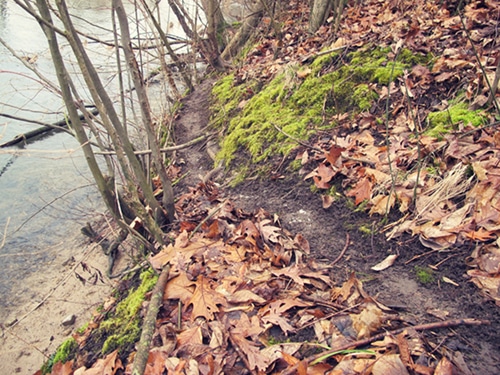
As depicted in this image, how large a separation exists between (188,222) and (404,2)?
4.38 meters

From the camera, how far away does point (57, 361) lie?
252 cm

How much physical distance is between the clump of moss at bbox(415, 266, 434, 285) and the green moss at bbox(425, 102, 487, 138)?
122 centimetres

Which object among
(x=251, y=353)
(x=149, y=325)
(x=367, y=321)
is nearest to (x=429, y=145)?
(x=367, y=321)

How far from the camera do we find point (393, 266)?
7.01ft

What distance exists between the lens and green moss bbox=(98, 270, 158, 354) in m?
2.24

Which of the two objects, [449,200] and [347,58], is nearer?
[449,200]

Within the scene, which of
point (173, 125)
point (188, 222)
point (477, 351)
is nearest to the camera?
point (477, 351)

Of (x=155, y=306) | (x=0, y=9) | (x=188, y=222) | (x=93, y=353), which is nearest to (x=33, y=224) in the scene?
(x=188, y=222)

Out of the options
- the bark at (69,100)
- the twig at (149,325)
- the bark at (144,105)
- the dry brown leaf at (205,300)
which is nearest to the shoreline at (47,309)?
the bark at (69,100)

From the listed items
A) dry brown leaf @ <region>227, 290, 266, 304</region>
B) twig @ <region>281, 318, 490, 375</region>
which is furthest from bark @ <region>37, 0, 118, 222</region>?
twig @ <region>281, 318, 490, 375</region>

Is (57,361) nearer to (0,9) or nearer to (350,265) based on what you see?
(350,265)

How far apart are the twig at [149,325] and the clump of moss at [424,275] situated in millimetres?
1593

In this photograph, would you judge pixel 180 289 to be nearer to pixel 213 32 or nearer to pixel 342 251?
pixel 342 251

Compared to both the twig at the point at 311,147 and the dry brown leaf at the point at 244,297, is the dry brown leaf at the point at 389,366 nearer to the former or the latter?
A: the dry brown leaf at the point at 244,297
